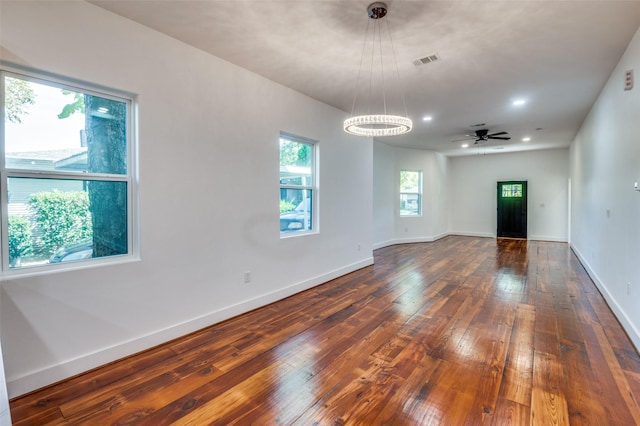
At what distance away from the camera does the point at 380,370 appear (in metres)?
2.26

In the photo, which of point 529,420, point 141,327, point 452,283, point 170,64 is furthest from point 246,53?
point 452,283

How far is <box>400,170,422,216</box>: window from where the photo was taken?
886 centimetres

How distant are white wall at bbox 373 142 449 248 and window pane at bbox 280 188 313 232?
3.69m

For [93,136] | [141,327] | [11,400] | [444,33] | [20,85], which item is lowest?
[11,400]

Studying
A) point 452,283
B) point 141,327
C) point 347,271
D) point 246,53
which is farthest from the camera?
point 347,271

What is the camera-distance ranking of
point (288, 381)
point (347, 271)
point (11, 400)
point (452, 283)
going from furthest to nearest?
point (347, 271)
point (452, 283)
point (288, 381)
point (11, 400)

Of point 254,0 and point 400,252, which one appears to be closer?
point 254,0

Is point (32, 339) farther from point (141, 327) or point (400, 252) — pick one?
point (400, 252)

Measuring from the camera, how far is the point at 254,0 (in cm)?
224

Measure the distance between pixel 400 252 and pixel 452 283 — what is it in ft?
8.91

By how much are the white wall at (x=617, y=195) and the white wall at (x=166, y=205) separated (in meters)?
3.42

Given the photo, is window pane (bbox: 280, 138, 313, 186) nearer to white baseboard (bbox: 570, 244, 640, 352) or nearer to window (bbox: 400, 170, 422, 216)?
white baseboard (bbox: 570, 244, 640, 352)

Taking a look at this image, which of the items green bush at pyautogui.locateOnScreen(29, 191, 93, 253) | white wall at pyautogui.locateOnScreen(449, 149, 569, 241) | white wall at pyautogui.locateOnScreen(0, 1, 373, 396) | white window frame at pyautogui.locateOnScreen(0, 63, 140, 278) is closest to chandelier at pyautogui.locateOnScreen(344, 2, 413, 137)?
white wall at pyautogui.locateOnScreen(0, 1, 373, 396)

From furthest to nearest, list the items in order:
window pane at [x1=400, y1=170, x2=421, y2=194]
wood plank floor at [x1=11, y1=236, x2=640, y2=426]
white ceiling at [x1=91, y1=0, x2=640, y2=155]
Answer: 1. window pane at [x1=400, y1=170, x2=421, y2=194]
2. white ceiling at [x1=91, y1=0, x2=640, y2=155]
3. wood plank floor at [x1=11, y1=236, x2=640, y2=426]
